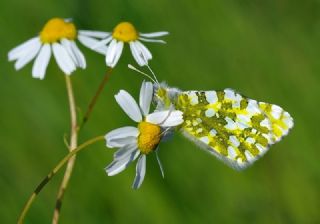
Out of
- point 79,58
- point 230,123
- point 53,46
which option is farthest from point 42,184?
point 230,123

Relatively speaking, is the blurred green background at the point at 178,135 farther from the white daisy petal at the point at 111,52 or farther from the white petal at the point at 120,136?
the white petal at the point at 120,136

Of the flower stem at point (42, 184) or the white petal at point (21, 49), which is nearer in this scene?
the flower stem at point (42, 184)

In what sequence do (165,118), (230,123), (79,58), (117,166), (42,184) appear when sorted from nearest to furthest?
(42,184), (117,166), (165,118), (79,58), (230,123)

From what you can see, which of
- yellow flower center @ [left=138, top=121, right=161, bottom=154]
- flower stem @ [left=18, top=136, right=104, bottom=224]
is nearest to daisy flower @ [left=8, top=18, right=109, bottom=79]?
yellow flower center @ [left=138, top=121, right=161, bottom=154]

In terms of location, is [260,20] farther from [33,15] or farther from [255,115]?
[255,115]

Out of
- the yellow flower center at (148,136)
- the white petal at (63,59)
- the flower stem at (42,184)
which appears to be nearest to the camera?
the flower stem at (42,184)

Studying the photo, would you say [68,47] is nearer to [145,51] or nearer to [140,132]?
[145,51]

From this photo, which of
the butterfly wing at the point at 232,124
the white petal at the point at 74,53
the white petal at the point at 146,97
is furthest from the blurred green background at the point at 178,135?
the white petal at the point at 146,97
